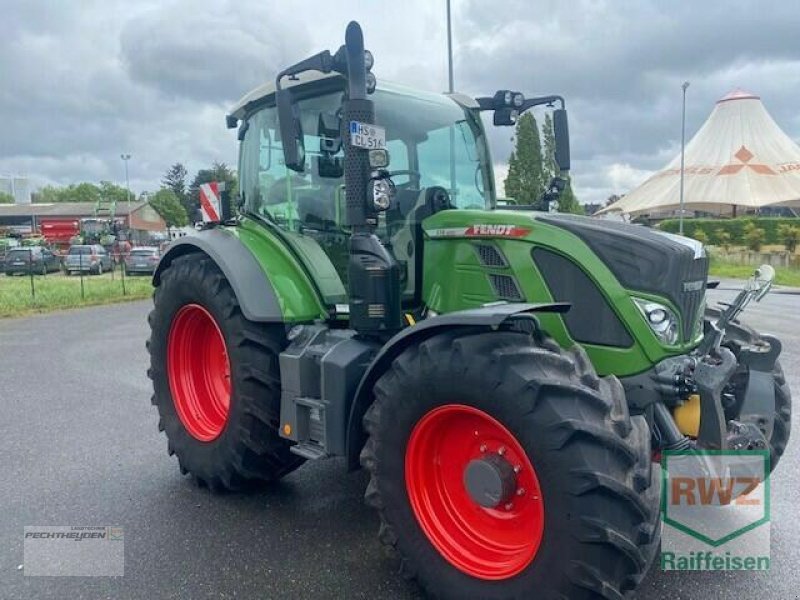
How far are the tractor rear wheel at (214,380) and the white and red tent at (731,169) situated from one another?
5090 centimetres

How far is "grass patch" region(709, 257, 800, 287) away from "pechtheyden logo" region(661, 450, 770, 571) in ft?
62.9

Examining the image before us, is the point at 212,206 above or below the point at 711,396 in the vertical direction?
above

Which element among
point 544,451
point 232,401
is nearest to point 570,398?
point 544,451

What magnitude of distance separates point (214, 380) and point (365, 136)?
7.59 feet

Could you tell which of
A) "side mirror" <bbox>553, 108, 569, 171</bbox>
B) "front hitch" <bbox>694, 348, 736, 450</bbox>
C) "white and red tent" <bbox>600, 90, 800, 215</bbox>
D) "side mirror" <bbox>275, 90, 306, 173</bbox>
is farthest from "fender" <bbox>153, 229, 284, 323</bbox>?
"white and red tent" <bbox>600, 90, 800, 215</bbox>

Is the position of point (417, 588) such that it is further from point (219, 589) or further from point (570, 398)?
point (570, 398)

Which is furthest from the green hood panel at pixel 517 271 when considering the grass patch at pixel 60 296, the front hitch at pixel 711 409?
the grass patch at pixel 60 296

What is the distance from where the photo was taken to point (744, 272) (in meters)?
25.0

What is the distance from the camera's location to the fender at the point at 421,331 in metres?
2.76

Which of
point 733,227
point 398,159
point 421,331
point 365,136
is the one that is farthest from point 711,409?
point 733,227

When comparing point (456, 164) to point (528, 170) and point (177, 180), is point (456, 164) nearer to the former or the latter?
point (528, 170)

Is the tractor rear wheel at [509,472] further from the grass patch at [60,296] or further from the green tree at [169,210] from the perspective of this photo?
the green tree at [169,210]

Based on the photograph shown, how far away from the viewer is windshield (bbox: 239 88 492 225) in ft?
13.3

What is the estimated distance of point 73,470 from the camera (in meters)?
4.75
